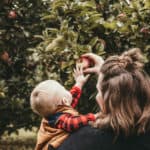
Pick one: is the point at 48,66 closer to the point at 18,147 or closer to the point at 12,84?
the point at 12,84

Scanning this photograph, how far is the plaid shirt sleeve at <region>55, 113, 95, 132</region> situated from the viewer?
3.77m

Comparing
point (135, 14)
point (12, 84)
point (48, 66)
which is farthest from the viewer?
point (12, 84)

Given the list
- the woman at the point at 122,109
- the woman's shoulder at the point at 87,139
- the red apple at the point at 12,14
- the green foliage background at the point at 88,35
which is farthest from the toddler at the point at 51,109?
the red apple at the point at 12,14

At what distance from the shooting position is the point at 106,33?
674 cm

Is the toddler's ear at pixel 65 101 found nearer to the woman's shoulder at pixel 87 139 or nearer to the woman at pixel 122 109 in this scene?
the woman's shoulder at pixel 87 139

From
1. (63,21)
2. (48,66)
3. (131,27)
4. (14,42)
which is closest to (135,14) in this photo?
(131,27)

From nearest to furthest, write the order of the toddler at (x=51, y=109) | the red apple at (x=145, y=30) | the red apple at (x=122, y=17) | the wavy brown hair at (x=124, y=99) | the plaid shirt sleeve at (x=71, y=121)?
the wavy brown hair at (x=124, y=99), the plaid shirt sleeve at (x=71, y=121), the toddler at (x=51, y=109), the red apple at (x=145, y=30), the red apple at (x=122, y=17)

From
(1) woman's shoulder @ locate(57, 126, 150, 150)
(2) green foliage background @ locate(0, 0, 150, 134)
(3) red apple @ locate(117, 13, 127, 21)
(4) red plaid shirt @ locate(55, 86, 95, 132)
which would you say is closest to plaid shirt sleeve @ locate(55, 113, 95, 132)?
(4) red plaid shirt @ locate(55, 86, 95, 132)

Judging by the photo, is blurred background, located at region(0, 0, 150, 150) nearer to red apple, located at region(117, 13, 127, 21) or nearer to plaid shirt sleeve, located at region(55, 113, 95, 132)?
red apple, located at region(117, 13, 127, 21)

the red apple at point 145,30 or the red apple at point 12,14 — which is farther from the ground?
the red apple at point 12,14

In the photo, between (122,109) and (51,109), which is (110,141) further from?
(51,109)

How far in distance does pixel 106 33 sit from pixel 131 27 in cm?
30

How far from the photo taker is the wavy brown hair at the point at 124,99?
11.5ft

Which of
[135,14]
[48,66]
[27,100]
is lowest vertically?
[27,100]
